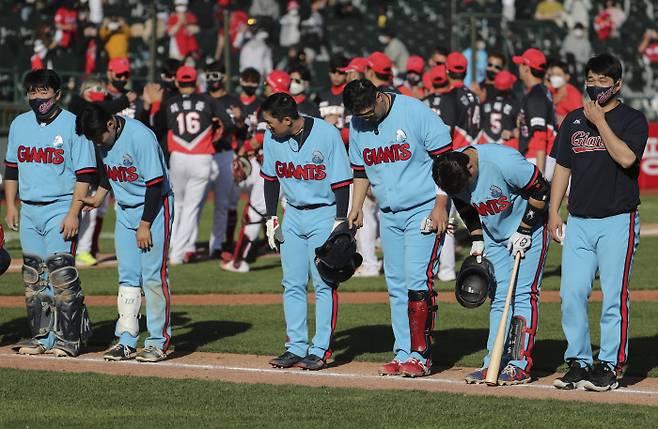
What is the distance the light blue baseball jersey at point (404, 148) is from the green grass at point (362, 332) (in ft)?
4.54

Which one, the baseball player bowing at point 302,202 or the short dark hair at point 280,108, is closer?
the short dark hair at point 280,108

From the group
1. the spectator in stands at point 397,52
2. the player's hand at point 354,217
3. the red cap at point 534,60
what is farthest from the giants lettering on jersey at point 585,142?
the spectator in stands at point 397,52

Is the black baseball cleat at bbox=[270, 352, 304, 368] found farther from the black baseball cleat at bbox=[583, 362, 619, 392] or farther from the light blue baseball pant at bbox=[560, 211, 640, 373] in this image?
the black baseball cleat at bbox=[583, 362, 619, 392]

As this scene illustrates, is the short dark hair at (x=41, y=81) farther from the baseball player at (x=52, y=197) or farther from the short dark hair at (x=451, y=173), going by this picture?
the short dark hair at (x=451, y=173)

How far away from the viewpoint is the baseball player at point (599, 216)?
8109 millimetres

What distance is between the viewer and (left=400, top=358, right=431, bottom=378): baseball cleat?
886 cm

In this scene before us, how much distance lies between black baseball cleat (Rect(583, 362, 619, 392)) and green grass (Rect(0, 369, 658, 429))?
441 millimetres

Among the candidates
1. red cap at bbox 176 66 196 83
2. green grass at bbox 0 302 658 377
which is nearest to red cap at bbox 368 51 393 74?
red cap at bbox 176 66 196 83

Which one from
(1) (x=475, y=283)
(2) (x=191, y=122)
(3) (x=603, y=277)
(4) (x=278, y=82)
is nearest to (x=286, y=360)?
(1) (x=475, y=283)

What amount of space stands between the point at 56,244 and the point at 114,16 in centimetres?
1589

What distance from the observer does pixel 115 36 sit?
24.2m

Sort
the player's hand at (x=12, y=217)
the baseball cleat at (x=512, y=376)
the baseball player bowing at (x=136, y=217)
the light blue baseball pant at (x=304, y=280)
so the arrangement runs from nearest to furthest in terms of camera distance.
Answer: the baseball cleat at (x=512, y=376)
the light blue baseball pant at (x=304, y=280)
the baseball player bowing at (x=136, y=217)
the player's hand at (x=12, y=217)

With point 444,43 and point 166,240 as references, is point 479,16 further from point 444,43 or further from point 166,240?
point 166,240

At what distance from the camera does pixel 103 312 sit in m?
12.0
